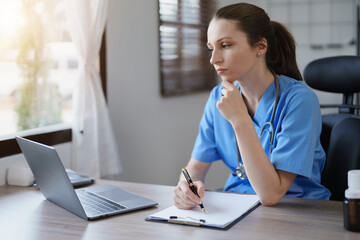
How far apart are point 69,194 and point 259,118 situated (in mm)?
703

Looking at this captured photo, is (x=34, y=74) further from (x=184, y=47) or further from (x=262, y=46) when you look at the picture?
(x=184, y=47)

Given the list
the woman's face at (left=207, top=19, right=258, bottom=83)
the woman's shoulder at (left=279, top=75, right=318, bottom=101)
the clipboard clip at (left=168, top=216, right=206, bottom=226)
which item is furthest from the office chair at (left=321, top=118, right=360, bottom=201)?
the clipboard clip at (left=168, top=216, right=206, bottom=226)

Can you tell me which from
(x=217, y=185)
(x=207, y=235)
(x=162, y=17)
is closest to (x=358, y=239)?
(x=207, y=235)

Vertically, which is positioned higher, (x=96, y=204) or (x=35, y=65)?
(x=35, y=65)

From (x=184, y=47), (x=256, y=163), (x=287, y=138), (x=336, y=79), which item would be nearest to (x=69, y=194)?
(x=256, y=163)

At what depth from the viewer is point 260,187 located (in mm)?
1323

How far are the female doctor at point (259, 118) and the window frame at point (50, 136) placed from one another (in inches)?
27.5

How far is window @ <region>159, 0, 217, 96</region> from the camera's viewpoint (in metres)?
2.96

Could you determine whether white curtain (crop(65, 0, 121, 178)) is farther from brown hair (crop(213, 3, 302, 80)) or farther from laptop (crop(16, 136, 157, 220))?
brown hair (crop(213, 3, 302, 80))

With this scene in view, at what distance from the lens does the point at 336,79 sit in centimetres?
169

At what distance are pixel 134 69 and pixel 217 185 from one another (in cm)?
134

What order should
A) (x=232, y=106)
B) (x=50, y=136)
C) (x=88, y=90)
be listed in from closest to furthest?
(x=232, y=106) → (x=50, y=136) → (x=88, y=90)

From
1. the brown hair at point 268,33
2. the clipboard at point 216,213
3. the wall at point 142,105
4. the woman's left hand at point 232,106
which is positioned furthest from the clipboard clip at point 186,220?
the wall at point 142,105

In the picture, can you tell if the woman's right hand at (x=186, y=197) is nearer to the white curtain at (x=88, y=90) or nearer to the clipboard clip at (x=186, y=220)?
the clipboard clip at (x=186, y=220)
